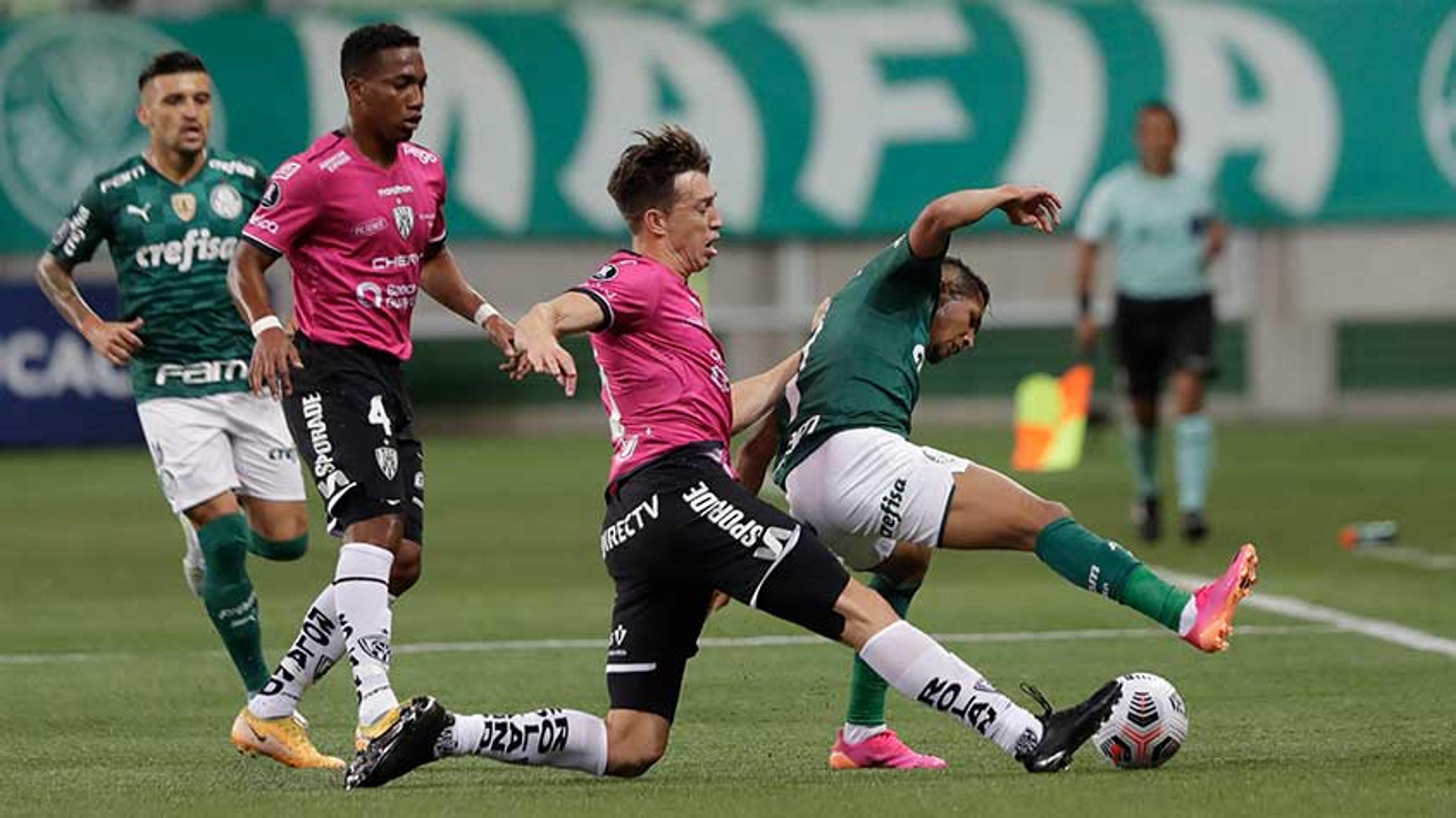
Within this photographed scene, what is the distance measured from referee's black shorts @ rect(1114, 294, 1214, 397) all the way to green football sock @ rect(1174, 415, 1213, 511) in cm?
31

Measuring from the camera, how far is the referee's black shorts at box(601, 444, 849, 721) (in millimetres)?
7438

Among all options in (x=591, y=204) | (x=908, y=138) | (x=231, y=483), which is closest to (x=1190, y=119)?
(x=908, y=138)

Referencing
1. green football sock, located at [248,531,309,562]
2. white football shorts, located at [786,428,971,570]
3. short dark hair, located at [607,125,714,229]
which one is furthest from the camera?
green football sock, located at [248,531,309,562]

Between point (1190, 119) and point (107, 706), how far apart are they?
17702 millimetres

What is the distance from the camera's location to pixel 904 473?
7992mm

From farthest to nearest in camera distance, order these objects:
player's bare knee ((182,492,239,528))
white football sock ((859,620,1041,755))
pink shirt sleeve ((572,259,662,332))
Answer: player's bare knee ((182,492,239,528)) → pink shirt sleeve ((572,259,662,332)) → white football sock ((859,620,1041,755))

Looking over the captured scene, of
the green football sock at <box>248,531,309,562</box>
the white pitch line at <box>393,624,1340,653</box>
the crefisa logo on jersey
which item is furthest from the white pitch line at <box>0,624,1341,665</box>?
the crefisa logo on jersey

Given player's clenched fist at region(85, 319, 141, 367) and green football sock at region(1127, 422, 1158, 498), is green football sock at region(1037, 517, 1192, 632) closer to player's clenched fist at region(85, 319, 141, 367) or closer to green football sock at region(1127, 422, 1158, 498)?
player's clenched fist at region(85, 319, 141, 367)

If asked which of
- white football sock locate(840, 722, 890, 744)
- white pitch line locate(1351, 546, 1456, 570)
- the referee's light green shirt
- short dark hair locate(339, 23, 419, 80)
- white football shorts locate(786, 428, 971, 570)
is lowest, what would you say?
white pitch line locate(1351, 546, 1456, 570)

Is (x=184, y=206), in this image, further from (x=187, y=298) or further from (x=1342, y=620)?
(x=1342, y=620)

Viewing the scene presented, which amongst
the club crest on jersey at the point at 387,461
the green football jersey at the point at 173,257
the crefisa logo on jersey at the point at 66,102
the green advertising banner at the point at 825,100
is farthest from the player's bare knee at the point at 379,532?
the crefisa logo on jersey at the point at 66,102

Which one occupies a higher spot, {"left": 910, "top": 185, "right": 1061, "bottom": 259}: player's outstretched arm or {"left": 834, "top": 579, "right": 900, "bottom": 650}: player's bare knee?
{"left": 910, "top": 185, "right": 1061, "bottom": 259}: player's outstretched arm

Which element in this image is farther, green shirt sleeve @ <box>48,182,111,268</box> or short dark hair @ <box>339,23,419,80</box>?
green shirt sleeve @ <box>48,182,111,268</box>

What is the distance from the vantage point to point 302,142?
1045 inches
